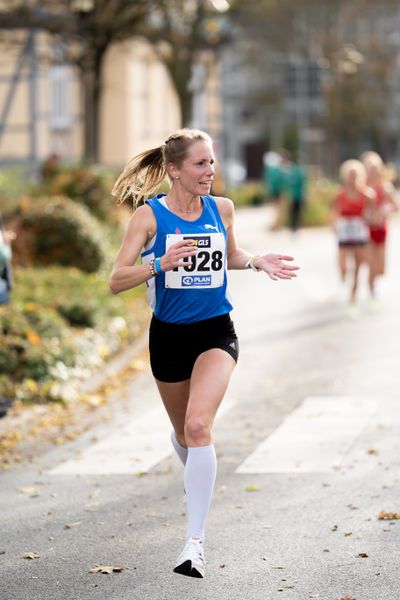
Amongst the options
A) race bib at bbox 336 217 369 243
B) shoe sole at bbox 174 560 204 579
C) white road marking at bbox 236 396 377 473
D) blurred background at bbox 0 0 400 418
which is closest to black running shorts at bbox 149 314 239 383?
shoe sole at bbox 174 560 204 579

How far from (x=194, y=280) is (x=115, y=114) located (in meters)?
44.1

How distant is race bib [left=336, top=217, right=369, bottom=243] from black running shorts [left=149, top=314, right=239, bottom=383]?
11.1m

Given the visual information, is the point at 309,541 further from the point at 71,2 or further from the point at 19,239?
the point at 71,2

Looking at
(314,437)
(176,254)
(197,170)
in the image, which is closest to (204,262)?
(176,254)

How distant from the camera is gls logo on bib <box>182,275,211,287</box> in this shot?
251 inches

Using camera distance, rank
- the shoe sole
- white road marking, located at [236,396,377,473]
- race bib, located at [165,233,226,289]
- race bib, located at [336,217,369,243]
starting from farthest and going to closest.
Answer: race bib, located at [336,217,369,243] → white road marking, located at [236,396,377,473] → race bib, located at [165,233,226,289] → the shoe sole

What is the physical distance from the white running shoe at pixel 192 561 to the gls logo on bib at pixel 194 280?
3.68 ft

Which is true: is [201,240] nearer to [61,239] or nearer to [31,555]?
[31,555]

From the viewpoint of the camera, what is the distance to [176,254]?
6.07m

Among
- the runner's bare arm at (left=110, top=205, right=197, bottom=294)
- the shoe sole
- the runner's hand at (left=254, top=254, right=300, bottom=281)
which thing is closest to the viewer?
the shoe sole

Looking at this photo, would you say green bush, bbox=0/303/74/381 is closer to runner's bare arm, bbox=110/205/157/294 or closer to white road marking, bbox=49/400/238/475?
white road marking, bbox=49/400/238/475

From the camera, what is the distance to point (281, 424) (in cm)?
1049

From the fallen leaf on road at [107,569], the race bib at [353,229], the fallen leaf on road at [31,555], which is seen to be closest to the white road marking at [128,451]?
the fallen leaf on road at [31,555]

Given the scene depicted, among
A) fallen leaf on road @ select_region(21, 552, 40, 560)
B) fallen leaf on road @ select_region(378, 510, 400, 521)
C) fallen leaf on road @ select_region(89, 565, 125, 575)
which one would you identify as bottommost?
fallen leaf on road @ select_region(378, 510, 400, 521)
